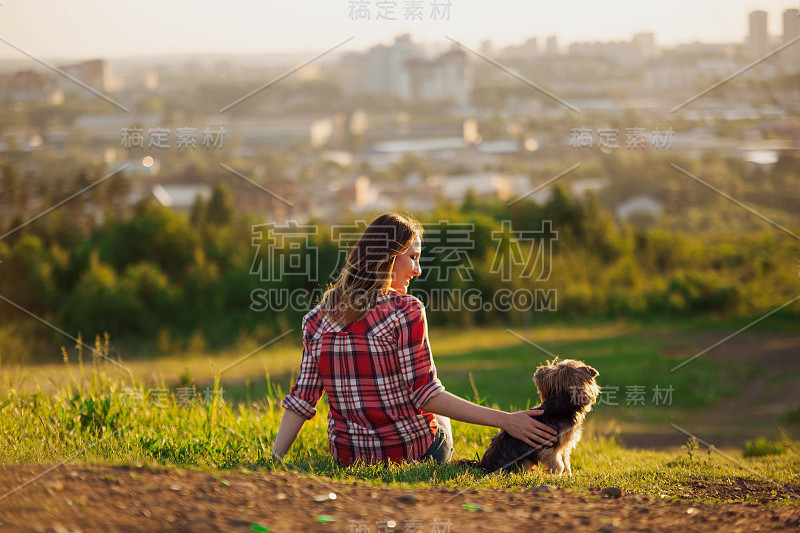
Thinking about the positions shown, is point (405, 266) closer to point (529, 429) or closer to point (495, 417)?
point (495, 417)

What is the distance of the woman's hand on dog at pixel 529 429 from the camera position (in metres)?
3.23

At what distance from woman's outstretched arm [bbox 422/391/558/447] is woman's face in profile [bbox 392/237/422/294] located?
56 centimetres

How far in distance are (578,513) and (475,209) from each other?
1307 centimetres

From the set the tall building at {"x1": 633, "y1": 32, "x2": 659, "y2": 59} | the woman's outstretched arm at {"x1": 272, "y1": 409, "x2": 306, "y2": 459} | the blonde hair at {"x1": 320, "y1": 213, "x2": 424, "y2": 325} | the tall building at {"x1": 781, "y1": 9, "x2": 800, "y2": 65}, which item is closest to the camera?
the blonde hair at {"x1": 320, "y1": 213, "x2": 424, "y2": 325}

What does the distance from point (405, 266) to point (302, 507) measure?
3.93 ft

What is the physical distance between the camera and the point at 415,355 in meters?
3.20

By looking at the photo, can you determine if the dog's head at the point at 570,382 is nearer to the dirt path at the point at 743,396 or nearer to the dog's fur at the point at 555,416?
the dog's fur at the point at 555,416

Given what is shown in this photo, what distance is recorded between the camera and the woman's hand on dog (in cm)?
323

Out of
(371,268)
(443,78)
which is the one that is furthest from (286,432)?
(443,78)

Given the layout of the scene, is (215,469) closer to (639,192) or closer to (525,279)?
(525,279)

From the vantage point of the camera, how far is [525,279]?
13.8 meters

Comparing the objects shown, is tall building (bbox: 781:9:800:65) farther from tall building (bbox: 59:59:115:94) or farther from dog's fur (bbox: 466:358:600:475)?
tall building (bbox: 59:59:115:94)

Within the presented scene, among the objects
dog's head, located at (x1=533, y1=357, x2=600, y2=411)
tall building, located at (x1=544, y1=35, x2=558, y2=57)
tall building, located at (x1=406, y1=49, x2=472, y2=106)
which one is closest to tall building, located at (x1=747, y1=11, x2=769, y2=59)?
tall building, located at (x1=406, y1=49, x2=472, y2=106)

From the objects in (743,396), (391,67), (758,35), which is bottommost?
(743,396)
